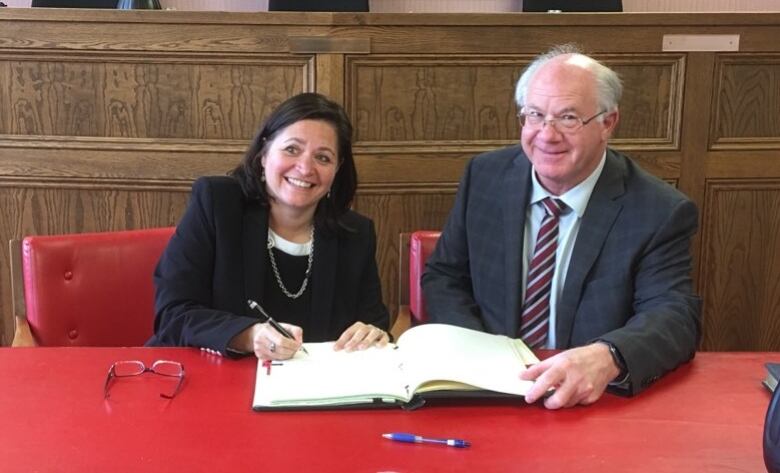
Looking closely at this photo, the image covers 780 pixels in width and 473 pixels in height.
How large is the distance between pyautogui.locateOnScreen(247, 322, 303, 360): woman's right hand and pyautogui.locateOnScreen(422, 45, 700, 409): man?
486mm

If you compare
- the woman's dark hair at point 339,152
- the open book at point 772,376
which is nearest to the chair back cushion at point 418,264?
the woman's dark hair at point 339,152

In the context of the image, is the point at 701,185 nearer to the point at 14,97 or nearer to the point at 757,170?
the point at 757,170

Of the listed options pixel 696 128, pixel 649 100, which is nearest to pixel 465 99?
pixel 649 100

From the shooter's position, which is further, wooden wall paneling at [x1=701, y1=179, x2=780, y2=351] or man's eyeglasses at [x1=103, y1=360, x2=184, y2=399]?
wooden wall paneling at [x1=701, y1=179, x2=780, y2=351]

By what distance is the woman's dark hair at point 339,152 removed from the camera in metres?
1.80

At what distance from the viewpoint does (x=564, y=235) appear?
1784 millimetres

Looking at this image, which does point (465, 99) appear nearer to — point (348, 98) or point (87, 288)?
point (348, 98)

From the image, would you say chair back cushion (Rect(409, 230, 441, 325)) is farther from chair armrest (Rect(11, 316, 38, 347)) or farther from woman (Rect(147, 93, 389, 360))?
chair armrest (Rect(11, 316, 38, 347))

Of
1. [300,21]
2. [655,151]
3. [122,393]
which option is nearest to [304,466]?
[122,393]

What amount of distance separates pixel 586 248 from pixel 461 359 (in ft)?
1.69

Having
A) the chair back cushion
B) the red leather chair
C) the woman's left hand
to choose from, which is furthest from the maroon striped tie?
the red leather chair

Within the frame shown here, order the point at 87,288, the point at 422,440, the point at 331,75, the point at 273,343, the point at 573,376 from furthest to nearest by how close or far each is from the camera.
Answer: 1. the point at 331,75
2. the point at 87,288
3. the point at 273,343
4. the point at 573,376
5. the point at 422,440

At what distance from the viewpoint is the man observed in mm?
1665

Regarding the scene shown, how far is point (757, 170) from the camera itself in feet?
9.80
